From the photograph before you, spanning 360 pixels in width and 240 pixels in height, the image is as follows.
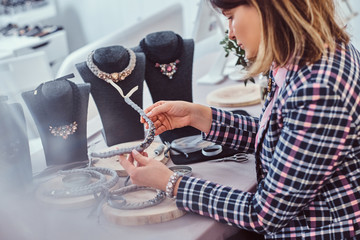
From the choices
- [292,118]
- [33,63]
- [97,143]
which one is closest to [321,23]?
[292,118]

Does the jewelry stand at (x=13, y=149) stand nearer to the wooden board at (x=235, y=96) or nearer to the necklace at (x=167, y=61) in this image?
the necklace at (x=167, y=61)

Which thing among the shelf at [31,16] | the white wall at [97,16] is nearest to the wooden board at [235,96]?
the white wall at [97,16]

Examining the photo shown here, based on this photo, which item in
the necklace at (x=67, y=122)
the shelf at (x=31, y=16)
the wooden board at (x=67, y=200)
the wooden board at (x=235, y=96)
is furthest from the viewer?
the shelf at (x=31, y=16)

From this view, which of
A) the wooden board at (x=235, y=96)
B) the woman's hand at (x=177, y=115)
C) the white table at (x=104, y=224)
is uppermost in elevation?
the woman's hand at (x=177, y=115)

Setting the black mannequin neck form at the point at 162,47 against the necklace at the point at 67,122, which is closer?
the necklace at the point at 67,122

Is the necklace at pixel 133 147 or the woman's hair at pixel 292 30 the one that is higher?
the woman's hair at pixel 292 30

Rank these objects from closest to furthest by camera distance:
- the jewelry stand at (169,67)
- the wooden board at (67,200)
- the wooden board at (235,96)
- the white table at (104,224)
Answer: the white table at (104,224)
the wooden board at (67,200)
the jewelry stand at (169,67)
the wooden board at (235,96)

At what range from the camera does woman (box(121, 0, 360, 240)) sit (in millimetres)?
746

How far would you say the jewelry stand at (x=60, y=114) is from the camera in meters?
1.06

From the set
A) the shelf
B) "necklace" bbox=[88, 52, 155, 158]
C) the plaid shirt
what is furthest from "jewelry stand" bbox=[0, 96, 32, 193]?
the shelf

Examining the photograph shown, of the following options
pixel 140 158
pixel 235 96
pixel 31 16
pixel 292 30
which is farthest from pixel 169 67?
pixel 31 16

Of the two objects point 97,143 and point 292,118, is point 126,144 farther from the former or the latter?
point 292,118

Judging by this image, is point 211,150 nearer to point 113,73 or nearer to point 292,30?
point 113,73

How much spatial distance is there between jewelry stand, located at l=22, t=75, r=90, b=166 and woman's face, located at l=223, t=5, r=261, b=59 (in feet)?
1.39
